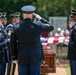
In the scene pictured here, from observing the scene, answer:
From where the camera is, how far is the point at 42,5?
26.2m

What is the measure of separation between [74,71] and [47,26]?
1.60m

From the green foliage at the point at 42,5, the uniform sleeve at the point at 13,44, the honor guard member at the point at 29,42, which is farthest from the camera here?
the green foliage at the point at 42,5

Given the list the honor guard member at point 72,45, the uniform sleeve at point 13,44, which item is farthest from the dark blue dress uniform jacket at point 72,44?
the uniform sleeve at point 13,44

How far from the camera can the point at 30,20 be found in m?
7.78

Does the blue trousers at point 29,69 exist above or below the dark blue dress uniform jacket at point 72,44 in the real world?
below

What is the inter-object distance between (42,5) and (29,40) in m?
18.6

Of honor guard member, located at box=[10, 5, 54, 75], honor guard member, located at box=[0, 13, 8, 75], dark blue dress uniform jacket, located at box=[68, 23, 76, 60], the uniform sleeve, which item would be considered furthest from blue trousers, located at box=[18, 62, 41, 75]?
honor guard member, located at box=[0, 13, 8, 75]

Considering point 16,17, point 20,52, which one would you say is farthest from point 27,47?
point 16,17

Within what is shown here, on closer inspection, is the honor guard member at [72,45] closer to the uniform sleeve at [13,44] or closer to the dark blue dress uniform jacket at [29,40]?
the dark blue dress uniform jacket at [29,40]

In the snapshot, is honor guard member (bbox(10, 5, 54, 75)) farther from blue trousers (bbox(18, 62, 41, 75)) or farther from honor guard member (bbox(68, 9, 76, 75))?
honor guard member (bbox(68, 9, 76, 75))

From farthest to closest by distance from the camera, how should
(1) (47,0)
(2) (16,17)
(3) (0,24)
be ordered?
1. (1) (47,0)
2. (2) (16,17)
3. (3) (0,24)

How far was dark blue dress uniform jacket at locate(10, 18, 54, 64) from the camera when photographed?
777cm

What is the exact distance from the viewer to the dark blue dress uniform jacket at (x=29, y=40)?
7770 millimetres

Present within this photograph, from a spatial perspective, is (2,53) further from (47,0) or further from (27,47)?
(47,0)
